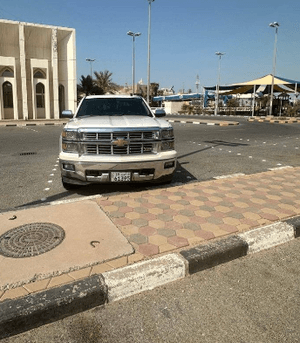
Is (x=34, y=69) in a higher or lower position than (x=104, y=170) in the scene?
higher

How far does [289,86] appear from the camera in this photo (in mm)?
36719

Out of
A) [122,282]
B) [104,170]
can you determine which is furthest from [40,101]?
[122,282]

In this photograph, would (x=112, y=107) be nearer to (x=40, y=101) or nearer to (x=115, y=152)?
(x=115, y=152)

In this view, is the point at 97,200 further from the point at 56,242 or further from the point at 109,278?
the point at 109,278

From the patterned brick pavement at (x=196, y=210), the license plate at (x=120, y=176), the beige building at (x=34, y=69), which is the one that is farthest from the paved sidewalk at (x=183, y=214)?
the beige building at (x=34, y=69)

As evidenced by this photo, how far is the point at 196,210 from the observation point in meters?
4.28

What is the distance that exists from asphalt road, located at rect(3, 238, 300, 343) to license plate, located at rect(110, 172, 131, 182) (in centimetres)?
220

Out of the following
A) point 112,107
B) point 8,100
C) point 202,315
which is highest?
point 8,100

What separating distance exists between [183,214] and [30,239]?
197 cm

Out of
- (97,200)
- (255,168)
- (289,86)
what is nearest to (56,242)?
(97,200)

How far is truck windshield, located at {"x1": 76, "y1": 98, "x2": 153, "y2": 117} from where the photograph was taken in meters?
6.12

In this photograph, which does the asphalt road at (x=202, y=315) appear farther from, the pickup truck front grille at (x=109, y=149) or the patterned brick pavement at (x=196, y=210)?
the pickup truck front grille at (x=109, y=149)

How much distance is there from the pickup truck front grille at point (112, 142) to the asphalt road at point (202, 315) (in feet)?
Result: 8.21

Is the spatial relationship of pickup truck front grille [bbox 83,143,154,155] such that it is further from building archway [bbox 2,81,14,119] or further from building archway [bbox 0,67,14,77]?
building archway [bbox 0,67,14,77]
